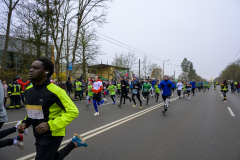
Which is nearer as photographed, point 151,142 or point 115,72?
point 151,142

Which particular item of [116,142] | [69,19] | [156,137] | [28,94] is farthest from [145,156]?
[69,19]

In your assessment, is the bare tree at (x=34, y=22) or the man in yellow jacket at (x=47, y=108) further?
the bare tree at (x=34, y=22)

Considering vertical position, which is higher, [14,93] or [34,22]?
[34,22]

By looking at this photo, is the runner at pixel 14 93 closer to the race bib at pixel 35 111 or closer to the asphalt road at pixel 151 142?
the asphalt road at pixel 151 142

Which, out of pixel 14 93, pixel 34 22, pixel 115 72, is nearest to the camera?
pixel 14 93

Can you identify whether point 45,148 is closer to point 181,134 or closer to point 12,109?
point 181,134

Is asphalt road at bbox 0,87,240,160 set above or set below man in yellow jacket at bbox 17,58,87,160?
below

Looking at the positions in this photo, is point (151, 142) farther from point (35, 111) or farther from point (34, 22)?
point (34, 22)

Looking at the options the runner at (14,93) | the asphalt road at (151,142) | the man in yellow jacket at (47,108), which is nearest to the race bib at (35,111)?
the man in yellow jacket at (47,108)

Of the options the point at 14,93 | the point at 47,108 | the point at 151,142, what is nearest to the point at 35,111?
the point at 47,108

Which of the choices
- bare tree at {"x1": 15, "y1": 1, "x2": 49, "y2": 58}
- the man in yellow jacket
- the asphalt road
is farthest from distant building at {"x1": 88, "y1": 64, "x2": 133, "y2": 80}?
the man in yellow jacket

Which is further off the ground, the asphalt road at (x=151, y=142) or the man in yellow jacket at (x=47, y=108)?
the man in yellow jacket at (x=47, y=108)

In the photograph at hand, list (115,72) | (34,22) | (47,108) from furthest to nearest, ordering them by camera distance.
Result: (115,72)
(34,22)
(47,108)

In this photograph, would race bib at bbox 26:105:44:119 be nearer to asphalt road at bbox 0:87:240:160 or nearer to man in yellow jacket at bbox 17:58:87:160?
man in yellow jacket at bbox 17:58:87:160
